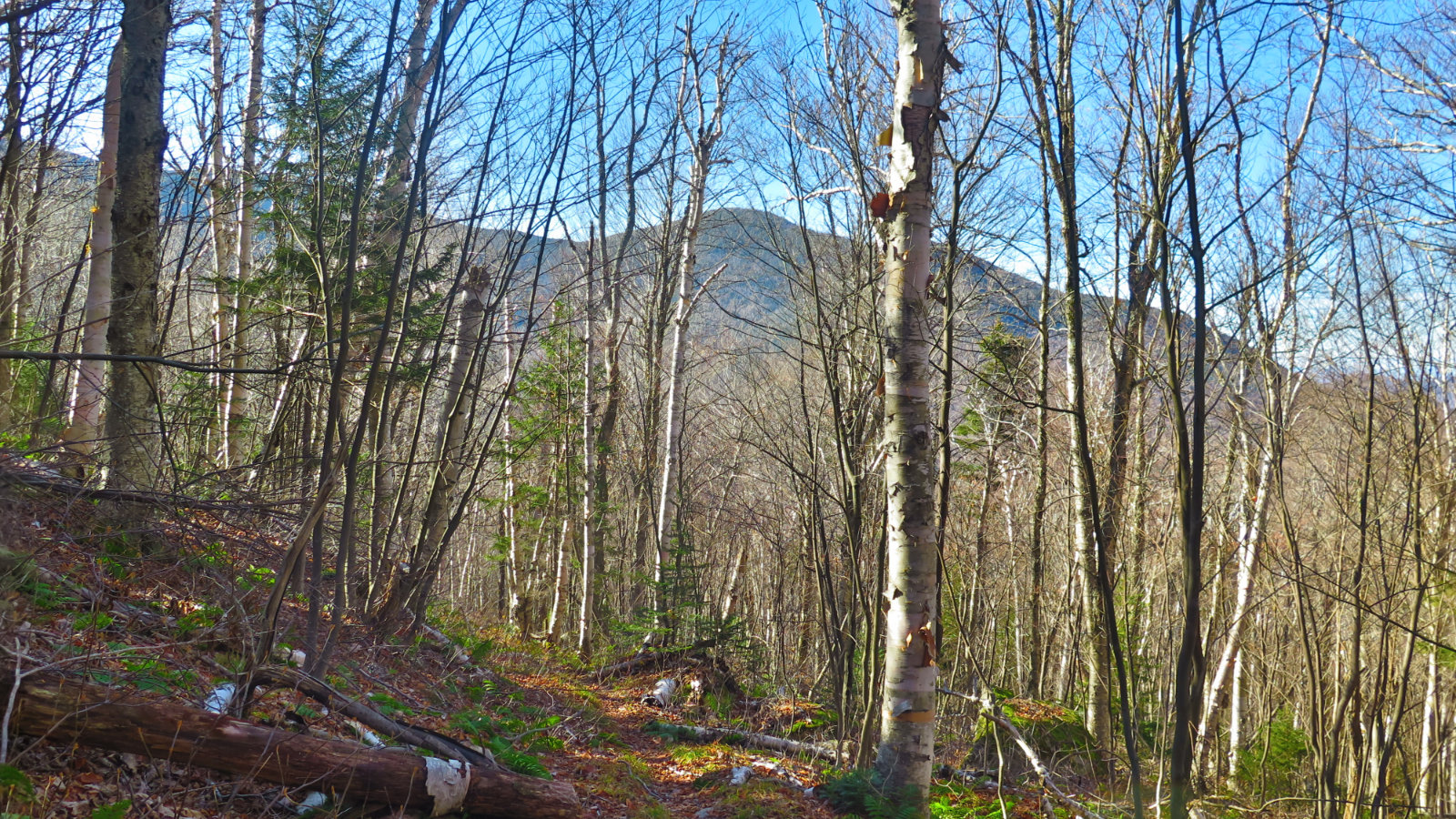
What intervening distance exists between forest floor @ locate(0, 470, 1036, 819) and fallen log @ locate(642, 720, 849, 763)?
0.13m

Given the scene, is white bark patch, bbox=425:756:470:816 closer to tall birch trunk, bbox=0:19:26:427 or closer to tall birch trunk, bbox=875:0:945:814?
tall birch trunk, bbox=875:0:945:814

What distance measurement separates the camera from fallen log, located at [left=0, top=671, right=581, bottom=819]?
2.61 m

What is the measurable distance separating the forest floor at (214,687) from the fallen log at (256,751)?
63mm

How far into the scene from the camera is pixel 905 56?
411 centimetres

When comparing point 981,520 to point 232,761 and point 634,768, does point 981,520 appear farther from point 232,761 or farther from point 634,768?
point 232,761

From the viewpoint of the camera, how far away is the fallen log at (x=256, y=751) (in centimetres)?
261

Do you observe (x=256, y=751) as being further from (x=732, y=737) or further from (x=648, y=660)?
(x=648, y=660)

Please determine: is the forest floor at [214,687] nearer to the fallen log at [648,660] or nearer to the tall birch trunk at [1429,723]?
the fallen log at [648,660]

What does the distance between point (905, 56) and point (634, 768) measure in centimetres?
489

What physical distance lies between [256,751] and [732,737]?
4.71 m

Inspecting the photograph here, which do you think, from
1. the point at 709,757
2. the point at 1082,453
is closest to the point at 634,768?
the point at 709,757

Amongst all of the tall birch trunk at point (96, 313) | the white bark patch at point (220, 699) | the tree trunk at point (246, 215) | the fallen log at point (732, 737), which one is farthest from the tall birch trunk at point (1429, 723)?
the tree trunk at point (246, 215)

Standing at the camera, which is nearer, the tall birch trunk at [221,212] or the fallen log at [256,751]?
the fallen log at [256,751]

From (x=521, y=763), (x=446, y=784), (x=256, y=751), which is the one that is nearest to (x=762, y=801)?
(x=521, y=763)
